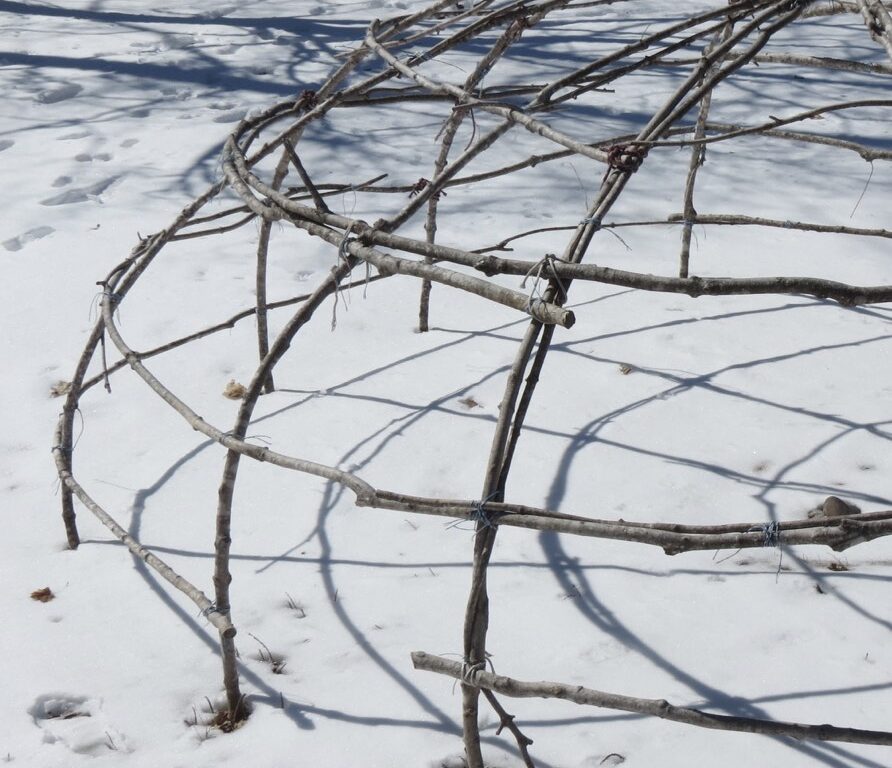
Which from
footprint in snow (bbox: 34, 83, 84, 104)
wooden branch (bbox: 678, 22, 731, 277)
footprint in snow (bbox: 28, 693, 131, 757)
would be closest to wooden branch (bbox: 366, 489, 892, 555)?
footprint in snow (bbox: 28, 693, 131, 757)

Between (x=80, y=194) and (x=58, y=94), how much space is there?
1682mm

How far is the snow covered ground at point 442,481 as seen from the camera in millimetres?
1893

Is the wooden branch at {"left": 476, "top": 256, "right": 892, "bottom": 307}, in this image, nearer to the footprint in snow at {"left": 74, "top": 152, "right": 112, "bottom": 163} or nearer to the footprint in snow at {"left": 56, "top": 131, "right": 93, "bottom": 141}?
the footprint in snow at {"left": 74, "top": 152, "right": 112, "bottom": 163}

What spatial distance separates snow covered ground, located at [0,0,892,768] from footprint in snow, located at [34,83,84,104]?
0.96 metres

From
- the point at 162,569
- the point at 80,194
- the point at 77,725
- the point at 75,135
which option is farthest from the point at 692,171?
the point at 75,135

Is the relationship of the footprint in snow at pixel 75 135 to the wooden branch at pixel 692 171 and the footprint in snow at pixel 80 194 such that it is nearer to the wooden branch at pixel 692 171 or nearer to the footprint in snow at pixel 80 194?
the footprint in snow at pixel 80 194

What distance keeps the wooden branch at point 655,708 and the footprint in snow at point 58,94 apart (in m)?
5.36

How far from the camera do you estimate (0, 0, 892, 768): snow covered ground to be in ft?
6.21

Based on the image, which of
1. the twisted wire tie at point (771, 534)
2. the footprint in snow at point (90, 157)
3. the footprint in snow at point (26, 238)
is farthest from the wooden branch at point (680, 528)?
the footprint in snow at point (90, 157)

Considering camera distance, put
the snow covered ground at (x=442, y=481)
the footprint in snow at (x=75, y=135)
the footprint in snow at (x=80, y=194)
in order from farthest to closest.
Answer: the footprint in snow at (x=75, y=135) < the footprint in snow at (x=80, y=194) < the snow covered ground at (x=442, y=481)

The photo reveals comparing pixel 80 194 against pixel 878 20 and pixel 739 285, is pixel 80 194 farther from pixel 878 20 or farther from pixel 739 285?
pixel 739 285

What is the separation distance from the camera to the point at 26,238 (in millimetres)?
4223

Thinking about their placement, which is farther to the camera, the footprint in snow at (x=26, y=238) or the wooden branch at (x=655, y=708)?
the footprint in snow at (x=26, y=238)

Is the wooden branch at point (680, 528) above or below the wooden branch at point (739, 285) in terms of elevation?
below
